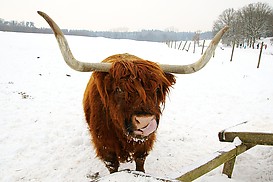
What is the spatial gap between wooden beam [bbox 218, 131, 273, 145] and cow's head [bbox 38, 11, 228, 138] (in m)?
0.97

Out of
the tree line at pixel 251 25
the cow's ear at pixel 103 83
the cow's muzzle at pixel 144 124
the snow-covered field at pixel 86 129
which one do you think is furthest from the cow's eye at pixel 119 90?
the tree line at pixel 251 25

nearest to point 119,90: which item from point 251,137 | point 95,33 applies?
point 251,137

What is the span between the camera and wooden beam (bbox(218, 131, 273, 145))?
2809 mm

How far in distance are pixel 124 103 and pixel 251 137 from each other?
1599 millimetres

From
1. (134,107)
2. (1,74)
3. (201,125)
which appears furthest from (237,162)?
(1,74)

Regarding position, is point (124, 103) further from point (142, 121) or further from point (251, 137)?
point (251, 137)

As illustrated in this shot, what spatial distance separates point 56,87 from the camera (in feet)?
27.8

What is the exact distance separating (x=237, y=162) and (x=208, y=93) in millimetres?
4794

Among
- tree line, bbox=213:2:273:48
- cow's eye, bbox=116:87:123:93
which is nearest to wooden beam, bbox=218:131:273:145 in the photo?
cow's eye, bbox=116:87:123:93

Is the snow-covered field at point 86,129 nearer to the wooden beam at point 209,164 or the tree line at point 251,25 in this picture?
the wooden beam at point 209,164

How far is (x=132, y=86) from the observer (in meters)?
2.40

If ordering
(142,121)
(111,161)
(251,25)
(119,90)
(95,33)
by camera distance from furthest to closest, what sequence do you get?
(95,33) < (251,25) < (111,161) < (119,90) < (142,121)

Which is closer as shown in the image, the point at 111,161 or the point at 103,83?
the point at 103,83

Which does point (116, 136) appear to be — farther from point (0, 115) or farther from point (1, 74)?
point (1, 74)
